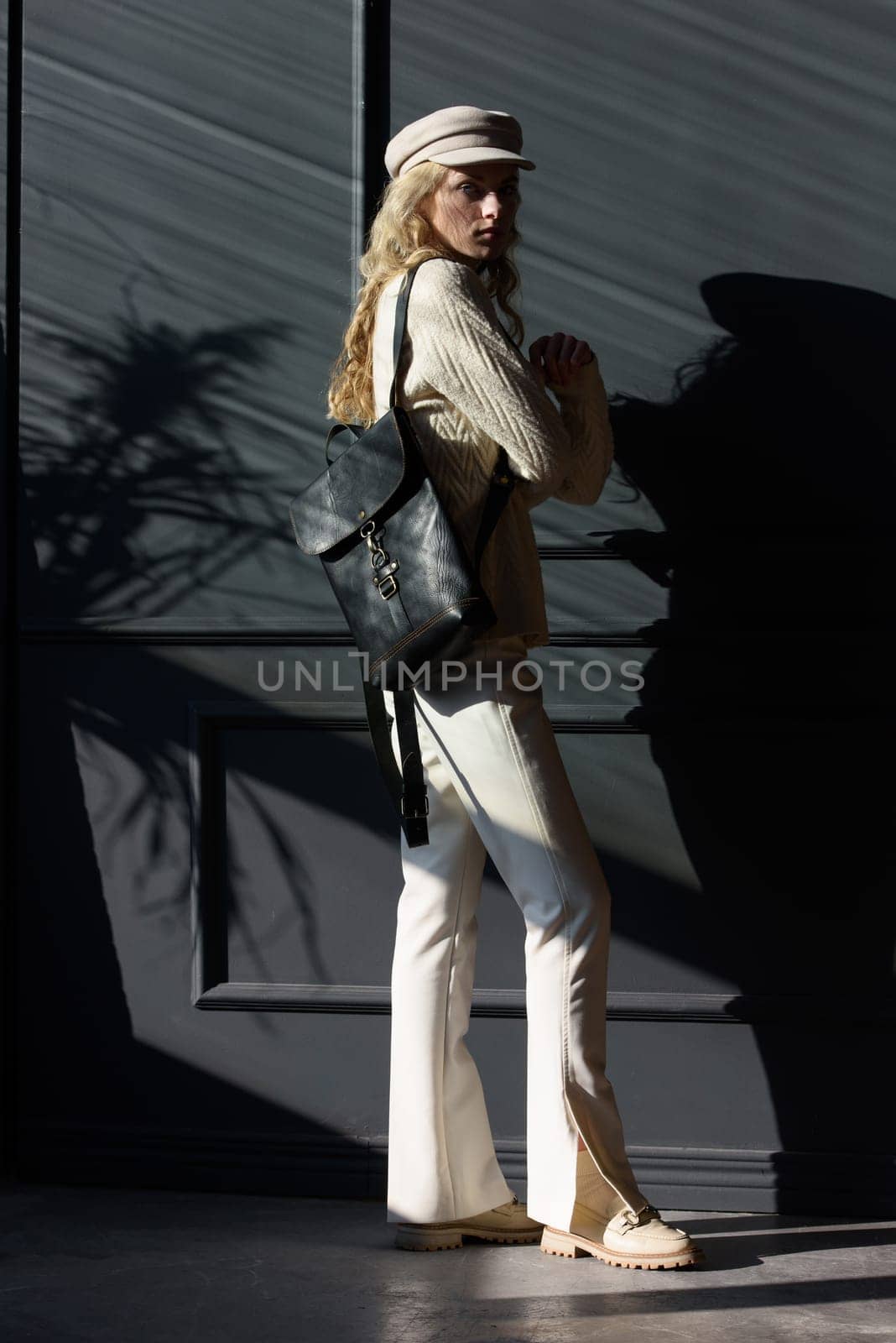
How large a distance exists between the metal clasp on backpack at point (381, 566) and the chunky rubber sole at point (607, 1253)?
1040mm

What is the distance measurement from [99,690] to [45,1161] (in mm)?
908

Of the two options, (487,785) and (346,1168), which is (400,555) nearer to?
(487,785)

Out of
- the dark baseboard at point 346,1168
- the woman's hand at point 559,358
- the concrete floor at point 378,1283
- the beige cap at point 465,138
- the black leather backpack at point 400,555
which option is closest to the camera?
the concrete floor at point 378,1283

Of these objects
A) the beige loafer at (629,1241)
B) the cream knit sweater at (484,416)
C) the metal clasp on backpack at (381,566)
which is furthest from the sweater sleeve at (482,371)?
the beige loafer at (629,1241)

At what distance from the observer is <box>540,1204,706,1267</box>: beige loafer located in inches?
87.6

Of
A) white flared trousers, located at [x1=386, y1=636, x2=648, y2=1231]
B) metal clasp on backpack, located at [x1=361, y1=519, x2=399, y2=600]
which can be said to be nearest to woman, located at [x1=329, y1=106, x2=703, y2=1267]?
white flared trousers, located at [x1=386, y1=636, x2=648, y2=1231]

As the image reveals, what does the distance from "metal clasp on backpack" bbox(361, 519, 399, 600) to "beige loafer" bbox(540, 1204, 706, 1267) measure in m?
1.00

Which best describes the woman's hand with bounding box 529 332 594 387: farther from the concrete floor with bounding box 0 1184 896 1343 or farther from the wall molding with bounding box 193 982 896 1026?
the concrete floor with bounding box 0 1184 896 1343

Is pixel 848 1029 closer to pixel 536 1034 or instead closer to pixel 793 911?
pixel 793 911

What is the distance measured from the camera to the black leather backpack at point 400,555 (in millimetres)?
2150

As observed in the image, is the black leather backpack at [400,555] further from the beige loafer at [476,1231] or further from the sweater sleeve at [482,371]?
the beige loafer at [476,1231]

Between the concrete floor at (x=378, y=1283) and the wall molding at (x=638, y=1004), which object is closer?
the concrete floor at (x=378, y=1283)

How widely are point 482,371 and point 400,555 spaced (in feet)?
0.99

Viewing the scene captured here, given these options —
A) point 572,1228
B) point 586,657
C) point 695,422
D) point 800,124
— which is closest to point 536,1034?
point 572,1228
